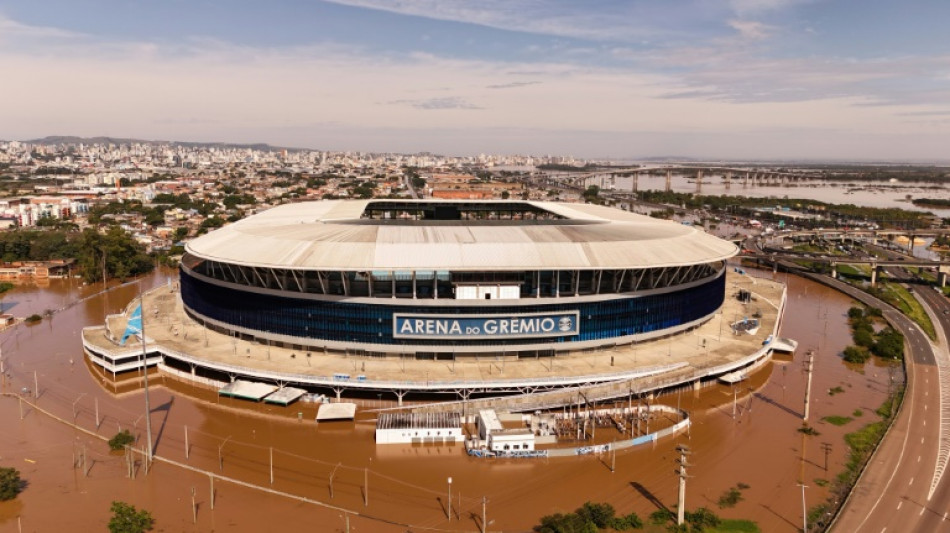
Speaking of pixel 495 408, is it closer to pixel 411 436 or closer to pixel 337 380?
pixel 411 436

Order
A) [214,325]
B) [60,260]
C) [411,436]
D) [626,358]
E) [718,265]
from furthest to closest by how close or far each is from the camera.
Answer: [60,260]
[718,265]
[214,325]
[626,358]
[411,436]

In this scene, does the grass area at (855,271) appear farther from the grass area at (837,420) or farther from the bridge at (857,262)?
the grass area at (837,420)

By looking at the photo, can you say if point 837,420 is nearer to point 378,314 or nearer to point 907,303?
point 378,314

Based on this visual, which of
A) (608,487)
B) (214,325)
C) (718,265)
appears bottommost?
(608,487)

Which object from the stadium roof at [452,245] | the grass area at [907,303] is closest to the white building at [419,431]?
the stadium roof at [452,245]

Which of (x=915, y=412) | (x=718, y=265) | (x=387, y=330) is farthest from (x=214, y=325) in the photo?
(x=915, y=412)

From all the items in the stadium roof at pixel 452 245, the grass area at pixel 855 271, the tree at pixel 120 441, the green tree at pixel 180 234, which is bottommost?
the tree at pixel 120 441

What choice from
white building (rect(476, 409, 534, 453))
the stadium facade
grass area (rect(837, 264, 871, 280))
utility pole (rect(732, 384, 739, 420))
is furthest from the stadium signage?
grass area (rect(837, 264, 871, 280))

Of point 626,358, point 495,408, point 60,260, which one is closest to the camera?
point 495,408
